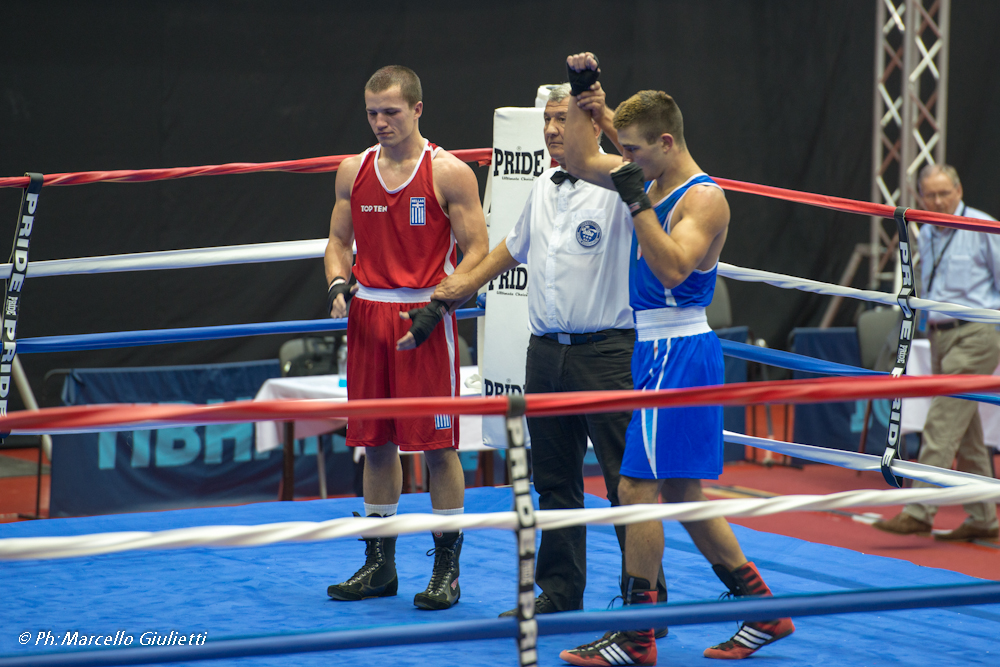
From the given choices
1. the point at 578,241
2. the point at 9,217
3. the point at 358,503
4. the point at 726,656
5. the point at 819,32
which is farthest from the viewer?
the point at 819,32

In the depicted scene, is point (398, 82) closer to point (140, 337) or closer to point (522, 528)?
point (140, 337)

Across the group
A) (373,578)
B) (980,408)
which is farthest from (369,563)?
(980,408)

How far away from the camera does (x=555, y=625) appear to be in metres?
1.66

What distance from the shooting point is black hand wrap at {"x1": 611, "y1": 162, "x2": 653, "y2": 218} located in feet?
7.50

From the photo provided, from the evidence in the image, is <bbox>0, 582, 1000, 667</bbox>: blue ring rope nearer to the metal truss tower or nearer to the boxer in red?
the boxer in red

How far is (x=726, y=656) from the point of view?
2482mm

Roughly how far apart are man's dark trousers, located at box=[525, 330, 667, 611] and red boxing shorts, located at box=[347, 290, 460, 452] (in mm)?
295

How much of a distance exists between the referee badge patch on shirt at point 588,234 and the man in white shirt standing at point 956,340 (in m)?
2.67

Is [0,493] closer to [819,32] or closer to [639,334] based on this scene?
[639,334]

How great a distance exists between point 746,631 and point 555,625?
102cm

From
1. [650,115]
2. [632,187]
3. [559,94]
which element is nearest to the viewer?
[632,187]

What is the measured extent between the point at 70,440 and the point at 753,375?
4.52 metres

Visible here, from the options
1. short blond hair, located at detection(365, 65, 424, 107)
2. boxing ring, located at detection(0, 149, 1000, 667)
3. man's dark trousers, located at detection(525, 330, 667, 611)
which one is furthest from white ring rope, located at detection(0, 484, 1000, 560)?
short blond hair, located at detection(365, 65, 424, 107)

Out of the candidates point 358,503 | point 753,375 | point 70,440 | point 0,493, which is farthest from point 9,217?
point 753,375
